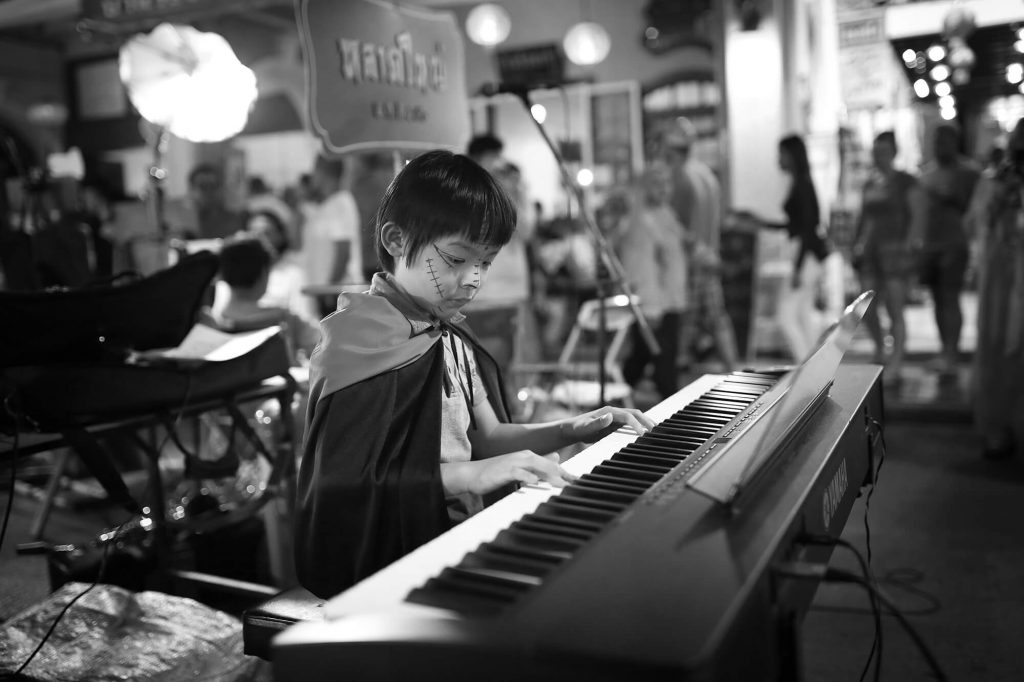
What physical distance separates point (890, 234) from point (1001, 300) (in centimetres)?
210

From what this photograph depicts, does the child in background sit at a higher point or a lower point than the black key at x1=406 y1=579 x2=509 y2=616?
higher

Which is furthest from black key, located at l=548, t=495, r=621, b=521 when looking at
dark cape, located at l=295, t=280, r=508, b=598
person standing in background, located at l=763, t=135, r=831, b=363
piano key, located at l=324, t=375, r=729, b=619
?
person standing in background, located at l=763, t=135, r=831, b=363

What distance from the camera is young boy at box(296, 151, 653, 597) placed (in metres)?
1.46

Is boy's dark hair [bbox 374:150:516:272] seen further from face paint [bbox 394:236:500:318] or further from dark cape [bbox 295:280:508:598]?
dark cape [bbox 295:280:508:598]

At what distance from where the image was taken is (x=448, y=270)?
1.53m

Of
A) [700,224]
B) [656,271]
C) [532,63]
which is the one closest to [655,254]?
[656,271]

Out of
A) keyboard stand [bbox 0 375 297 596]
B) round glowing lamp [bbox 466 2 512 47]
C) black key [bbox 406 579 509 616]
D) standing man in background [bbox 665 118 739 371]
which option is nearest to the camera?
black key [bbox 406 579 509 616]

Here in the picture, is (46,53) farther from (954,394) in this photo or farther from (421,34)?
(954,394)

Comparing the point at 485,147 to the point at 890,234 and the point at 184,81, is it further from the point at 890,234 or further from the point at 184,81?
the point at 890,234

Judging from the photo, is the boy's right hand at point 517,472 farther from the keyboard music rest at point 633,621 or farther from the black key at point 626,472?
the keyboard music rest at point 633,621

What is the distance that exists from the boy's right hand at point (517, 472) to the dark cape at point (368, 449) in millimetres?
80

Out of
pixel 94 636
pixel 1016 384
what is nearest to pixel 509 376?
pixel 1016 384

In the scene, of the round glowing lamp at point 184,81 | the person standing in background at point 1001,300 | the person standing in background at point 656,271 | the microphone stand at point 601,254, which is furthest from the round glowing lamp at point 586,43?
the microphone stand at point 601,254

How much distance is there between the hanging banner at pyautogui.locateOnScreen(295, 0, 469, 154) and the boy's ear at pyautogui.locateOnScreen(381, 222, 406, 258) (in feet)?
5.10
